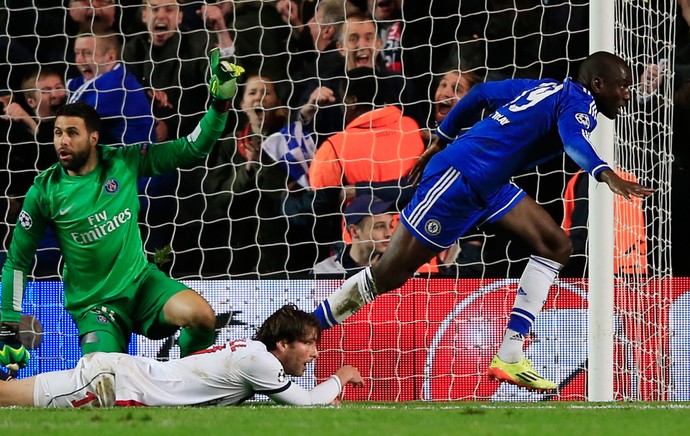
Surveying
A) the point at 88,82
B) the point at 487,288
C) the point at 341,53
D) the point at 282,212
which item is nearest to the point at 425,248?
the point at 487,288

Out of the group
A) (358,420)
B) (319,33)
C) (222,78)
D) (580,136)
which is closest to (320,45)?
(319,33)

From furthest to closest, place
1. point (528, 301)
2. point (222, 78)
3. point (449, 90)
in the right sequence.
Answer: point (449, 90) < point (222, 78) < point (528, 301)

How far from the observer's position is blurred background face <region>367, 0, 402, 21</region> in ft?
26.1

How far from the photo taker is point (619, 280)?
638 cm

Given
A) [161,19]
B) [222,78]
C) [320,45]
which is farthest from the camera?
[161,19]

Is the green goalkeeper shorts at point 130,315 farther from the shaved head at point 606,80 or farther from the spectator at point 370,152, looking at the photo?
the shaved head at point 606,80

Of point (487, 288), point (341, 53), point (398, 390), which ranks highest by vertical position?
point (341, 53)

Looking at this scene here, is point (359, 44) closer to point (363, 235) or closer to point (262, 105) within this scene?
point (262, 105)

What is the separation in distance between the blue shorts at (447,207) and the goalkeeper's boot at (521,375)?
0.62m

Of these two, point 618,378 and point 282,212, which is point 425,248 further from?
point 282,212

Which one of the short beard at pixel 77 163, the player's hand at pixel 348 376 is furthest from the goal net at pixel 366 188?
the player's hand at pixel 348 376

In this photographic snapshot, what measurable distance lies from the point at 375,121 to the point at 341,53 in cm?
61

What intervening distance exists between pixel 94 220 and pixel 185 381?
4.17 feet

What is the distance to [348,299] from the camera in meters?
5.56
